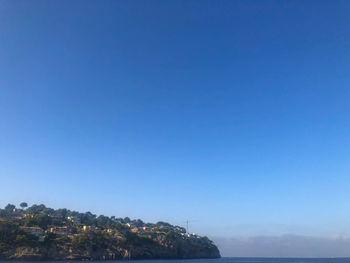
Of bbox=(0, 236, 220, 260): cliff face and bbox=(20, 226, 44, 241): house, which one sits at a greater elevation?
bbox=(20, 226, 44, 241): house

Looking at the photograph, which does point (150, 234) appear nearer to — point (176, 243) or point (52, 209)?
point (176, 243)

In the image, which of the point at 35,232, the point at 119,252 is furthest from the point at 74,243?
the point at 119,252

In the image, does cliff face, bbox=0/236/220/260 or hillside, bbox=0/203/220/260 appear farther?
hillside, bbox=0/203/220/260

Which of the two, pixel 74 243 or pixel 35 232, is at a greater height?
pixel 35 232

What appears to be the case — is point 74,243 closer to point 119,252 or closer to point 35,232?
point 35,232

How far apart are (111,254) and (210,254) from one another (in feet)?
265

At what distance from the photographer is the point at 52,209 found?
199 m

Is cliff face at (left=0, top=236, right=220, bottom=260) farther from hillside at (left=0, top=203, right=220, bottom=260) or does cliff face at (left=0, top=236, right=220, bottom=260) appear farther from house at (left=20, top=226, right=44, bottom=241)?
house at (left=20, top=226, right=44, bottom=241)

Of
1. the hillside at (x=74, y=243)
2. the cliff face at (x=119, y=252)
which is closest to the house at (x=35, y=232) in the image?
the hillside at (x=74, y=243)

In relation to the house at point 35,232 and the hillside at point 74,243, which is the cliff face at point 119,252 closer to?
the hillside at point 74,243

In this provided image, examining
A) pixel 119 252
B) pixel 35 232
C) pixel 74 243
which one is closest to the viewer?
pixel 35 232

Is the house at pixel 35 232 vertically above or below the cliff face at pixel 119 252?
above

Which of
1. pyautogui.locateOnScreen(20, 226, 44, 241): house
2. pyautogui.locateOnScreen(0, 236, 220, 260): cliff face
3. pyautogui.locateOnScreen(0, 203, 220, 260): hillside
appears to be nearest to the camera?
pyautogui.locateOnScreen(0, 236, 220, 260): cliff face

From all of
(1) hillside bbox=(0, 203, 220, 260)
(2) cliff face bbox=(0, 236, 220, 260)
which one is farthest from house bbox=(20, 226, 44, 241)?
(2) cliff face bbox=(0, 236, 220, 260)
